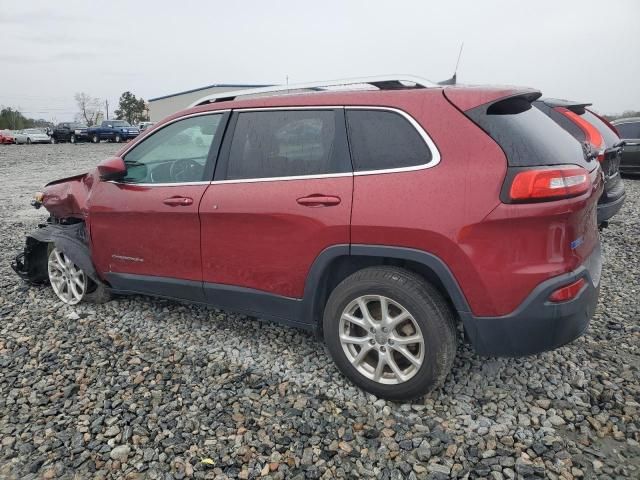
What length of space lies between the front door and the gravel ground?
448 millimetres

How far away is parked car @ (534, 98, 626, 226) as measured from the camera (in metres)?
5.01

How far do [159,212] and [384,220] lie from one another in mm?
1724

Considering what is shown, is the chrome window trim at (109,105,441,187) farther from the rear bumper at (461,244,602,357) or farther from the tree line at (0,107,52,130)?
the tree line at (0,107,52,130)

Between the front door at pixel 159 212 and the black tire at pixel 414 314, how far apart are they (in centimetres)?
120

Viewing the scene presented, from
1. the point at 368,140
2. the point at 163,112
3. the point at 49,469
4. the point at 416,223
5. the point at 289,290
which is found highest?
the point at 163,112

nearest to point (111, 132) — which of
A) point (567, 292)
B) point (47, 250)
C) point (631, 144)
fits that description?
point (631, 144)

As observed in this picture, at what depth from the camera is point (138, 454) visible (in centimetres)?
232

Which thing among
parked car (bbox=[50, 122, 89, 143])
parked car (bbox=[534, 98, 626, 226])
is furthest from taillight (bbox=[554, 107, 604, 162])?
parked car (bbox=[50, 122, 89, 143])

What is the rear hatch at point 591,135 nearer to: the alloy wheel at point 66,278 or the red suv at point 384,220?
the red suv at point 384,220

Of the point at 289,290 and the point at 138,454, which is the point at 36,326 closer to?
the point at 138,454

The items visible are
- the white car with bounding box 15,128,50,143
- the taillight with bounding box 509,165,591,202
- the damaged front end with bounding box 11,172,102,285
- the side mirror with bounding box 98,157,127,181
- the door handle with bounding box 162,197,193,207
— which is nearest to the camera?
the taillight with bounding box 509,165,591,202

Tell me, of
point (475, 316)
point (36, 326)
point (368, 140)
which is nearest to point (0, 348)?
point (36, 326)

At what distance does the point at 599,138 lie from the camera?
5375 millimetres

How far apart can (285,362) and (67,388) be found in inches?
53.0
